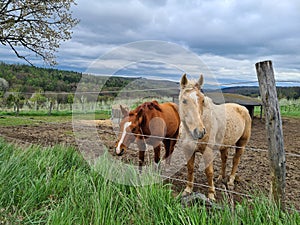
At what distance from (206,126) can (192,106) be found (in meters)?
0.54

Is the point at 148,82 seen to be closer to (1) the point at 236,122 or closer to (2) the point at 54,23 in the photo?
(1) the point at 236,122

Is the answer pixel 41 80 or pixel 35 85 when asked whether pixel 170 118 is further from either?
pixel 35 85

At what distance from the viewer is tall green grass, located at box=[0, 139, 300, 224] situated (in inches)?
87.0

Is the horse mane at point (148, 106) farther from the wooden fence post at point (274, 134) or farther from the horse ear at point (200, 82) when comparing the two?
the wooden fence post at point (274, 134)

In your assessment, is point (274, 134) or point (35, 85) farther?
point (35, 85)

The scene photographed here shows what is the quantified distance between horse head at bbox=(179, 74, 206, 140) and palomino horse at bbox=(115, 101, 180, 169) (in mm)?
447

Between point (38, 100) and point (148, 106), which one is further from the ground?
point (148, 106)

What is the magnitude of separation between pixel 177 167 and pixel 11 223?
295 centimetres

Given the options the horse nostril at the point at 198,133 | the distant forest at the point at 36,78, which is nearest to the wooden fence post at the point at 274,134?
the horse nostril at the point at 198,133

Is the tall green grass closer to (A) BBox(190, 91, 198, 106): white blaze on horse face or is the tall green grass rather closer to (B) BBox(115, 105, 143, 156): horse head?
(B) BBox(115, 105, 143, 156): horse head

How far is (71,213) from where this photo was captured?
2.35 meters

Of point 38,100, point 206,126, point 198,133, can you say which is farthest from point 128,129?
point 38,100

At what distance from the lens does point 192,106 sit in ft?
9.52

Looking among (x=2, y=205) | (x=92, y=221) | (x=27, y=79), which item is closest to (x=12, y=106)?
(x=27, y=79)
